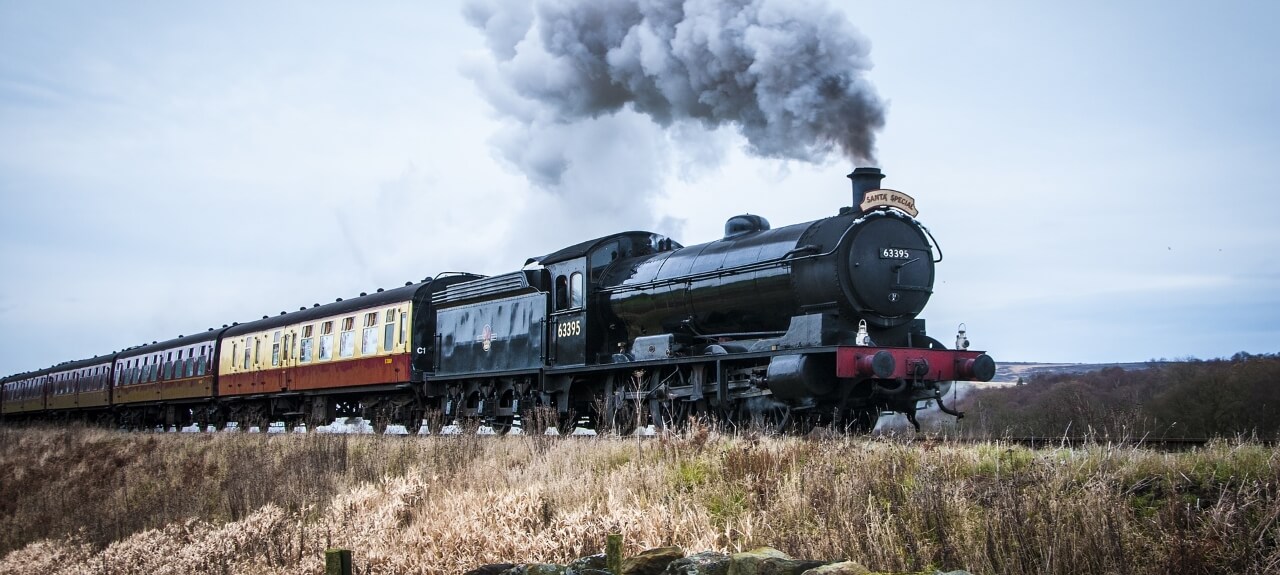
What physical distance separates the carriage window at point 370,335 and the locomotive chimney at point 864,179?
12014 mm

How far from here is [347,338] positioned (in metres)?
23.1

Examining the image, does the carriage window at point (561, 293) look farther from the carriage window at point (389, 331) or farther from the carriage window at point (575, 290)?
the carriage window at point (389, 331)

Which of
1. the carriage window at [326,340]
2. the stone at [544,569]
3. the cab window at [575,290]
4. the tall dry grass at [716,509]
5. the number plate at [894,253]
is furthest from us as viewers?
the carriage window at [326,340]

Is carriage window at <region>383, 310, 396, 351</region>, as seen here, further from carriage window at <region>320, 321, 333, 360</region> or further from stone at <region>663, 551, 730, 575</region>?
stone at <region>663, 551, 730, 575</region>

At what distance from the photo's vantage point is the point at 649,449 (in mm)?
10617

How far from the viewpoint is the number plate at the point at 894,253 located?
13102mm

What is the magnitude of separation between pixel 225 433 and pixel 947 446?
17465 millimetres

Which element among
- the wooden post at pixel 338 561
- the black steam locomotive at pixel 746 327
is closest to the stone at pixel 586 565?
the wooden post at pixel 338 561

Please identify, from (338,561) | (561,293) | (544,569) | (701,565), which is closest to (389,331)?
(561,293)

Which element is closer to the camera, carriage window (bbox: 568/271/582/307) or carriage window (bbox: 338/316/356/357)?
carriage window (bbox: 568/271/582/307)

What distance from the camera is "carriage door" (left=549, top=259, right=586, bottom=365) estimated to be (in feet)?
52.3

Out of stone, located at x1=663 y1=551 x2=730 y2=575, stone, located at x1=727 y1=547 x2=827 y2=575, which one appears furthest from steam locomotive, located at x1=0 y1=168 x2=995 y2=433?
stone, located at x1=727 y1=547 x2=827 y2=575

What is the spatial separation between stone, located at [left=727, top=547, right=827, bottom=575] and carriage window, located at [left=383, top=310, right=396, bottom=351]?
16.0 meters

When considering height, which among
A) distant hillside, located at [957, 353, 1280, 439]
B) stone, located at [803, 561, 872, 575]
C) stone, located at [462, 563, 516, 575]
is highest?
distant hillside, located at [957, 353, 1280, 439]
